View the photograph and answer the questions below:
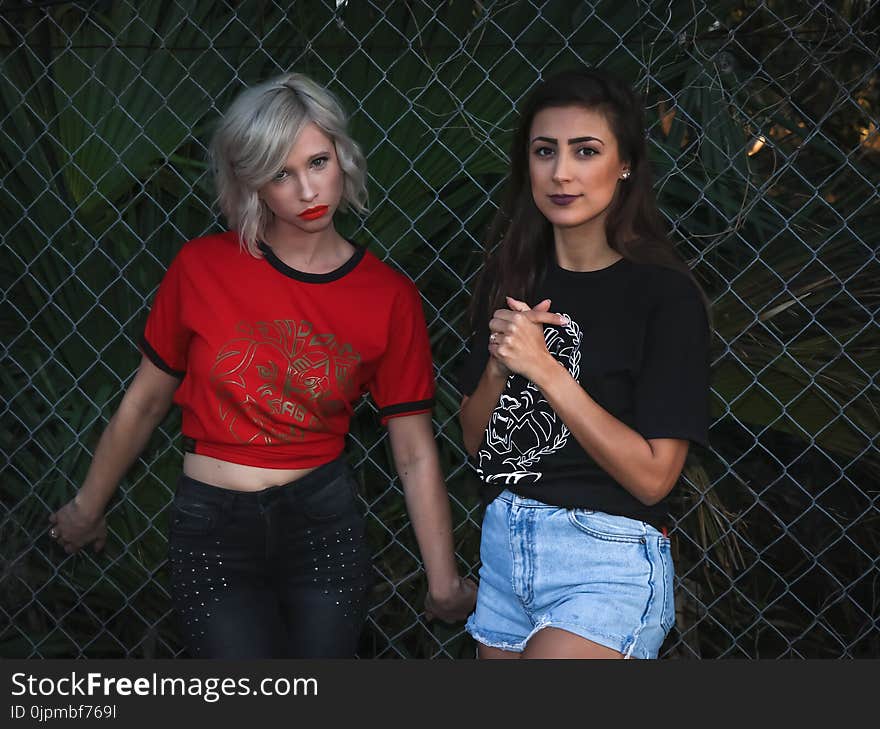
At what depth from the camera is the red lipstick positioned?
2.09 metres

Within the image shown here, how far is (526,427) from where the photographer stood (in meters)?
1.90

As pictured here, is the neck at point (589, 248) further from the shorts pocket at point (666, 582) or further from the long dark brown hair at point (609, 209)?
the shorts pocket at point (666, 582)

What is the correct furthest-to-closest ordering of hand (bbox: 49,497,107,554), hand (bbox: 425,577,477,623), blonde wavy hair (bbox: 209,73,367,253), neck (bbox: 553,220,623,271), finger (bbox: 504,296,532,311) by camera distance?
1. hand (bbox: 49,497,107,554)
2. hand (bbox: 425,577,477,623)
3. blonde wavy hair (bbox: 209,73,367,253)
4. neck (bbox: 553,220,623,271)
5. finger (bbox: 504,296,532,311)

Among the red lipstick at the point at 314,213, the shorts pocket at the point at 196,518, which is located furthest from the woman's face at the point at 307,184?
the shorts pocket at the point at 196,518

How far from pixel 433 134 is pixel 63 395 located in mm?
1191

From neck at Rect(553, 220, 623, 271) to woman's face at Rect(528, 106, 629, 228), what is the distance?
0.02 meters

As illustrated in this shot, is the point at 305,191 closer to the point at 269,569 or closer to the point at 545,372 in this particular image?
the point at 545,372

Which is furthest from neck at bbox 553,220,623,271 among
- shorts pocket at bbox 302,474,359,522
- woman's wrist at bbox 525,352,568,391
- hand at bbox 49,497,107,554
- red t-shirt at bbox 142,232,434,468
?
hand at bbox 49,497,107,554

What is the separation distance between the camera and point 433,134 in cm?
260

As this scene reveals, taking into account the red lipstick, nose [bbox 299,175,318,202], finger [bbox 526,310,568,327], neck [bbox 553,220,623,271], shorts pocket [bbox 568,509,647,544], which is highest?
neck [bbox 553,220,623,271]

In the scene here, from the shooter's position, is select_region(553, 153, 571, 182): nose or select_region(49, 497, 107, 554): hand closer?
select_region(553, 153, 571, 182): nose

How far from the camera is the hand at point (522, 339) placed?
5.78 ft

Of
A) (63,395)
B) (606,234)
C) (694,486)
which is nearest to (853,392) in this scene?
(694,486)

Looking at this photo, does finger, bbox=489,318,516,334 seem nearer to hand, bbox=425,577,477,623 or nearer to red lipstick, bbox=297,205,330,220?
red lipstick, bbox=297,205,330,220
